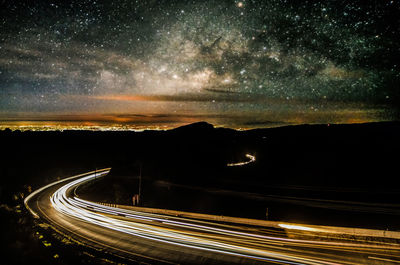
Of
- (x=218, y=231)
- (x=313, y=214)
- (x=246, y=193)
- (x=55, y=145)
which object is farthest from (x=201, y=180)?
(x=55, y=145)

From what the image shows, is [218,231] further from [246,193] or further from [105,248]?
[246,193]

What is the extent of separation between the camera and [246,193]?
2973 centimetres

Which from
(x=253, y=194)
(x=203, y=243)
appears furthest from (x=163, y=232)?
(x=253, y=194)

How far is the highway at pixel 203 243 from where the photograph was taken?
34.6 feet

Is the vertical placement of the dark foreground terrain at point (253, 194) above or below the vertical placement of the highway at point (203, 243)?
below

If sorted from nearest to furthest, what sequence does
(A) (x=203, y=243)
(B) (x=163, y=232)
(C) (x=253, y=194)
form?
(A) (x=203, y=243) → (B) (x=163, y=232) → (C) (x=253, y=194)

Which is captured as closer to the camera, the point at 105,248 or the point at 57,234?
the point at 105,248

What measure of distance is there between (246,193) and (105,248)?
20.3 m

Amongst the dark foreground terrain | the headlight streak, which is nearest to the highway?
the headlight streak

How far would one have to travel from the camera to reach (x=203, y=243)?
12586 millimetres

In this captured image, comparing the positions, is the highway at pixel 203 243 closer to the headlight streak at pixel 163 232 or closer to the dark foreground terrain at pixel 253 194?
the headlight streak at pixel 163 232

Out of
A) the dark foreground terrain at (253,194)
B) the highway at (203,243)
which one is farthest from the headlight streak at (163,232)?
the dark foreground terrain at (253,194)

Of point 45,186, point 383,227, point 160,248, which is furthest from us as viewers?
point 45,186

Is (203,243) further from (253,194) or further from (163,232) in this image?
(253,194)
